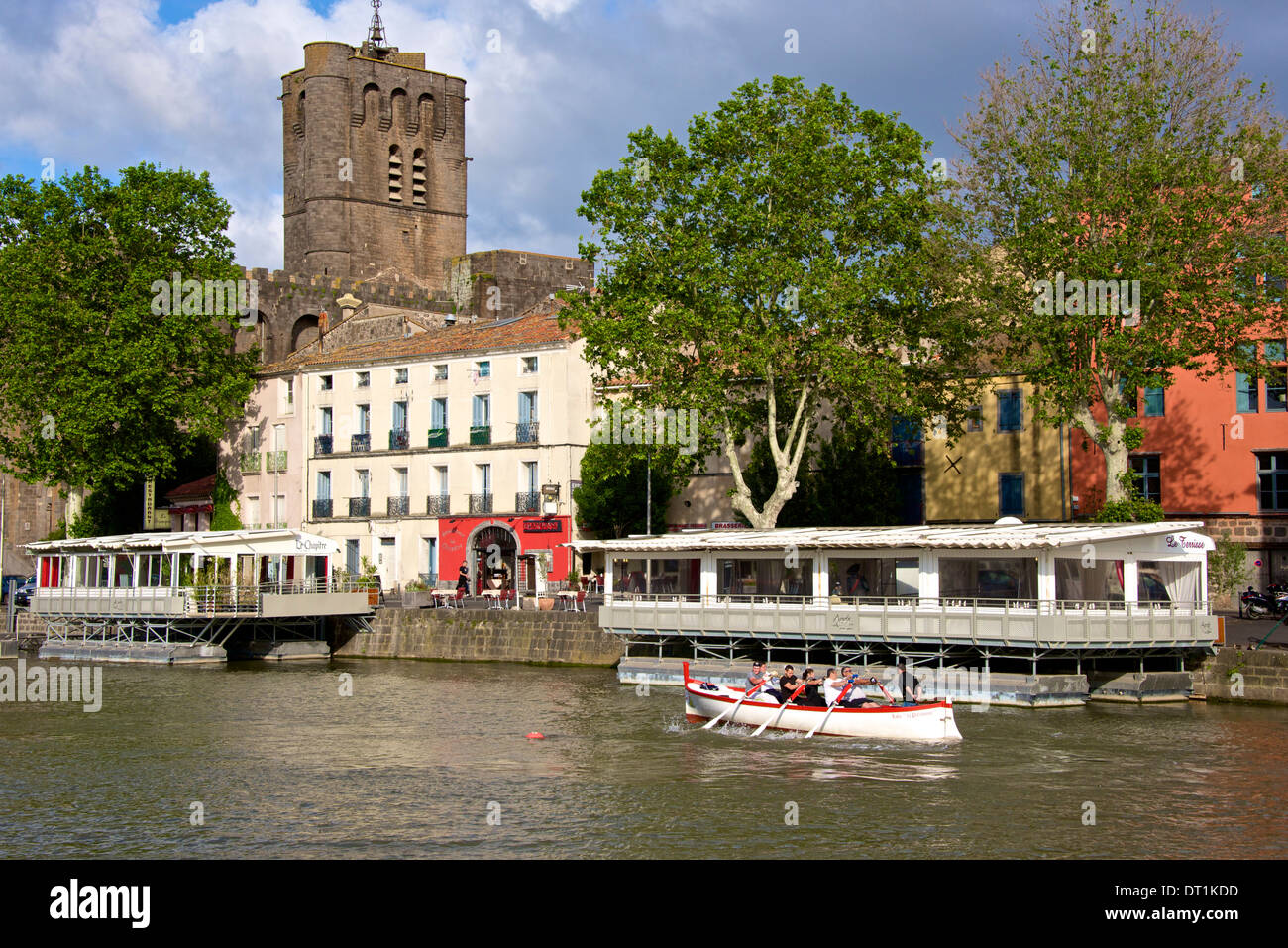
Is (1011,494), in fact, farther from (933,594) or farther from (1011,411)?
(933,594)

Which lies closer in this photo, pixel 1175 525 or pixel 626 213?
pixel 1175 525

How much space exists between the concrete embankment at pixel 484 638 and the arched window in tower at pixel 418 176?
54.2 meters

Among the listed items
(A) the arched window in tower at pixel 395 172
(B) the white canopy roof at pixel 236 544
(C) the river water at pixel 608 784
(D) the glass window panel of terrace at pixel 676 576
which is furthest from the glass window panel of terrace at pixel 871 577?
(A) the arched window in tower at pixel 395 172

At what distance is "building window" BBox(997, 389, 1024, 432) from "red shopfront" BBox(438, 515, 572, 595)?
17767mm

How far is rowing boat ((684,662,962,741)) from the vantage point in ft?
96.3

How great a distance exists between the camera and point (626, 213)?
4681 centimetres

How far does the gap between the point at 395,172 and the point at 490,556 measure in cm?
4733

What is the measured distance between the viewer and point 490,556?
202 ft

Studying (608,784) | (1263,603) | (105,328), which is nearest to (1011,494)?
(1263,603)

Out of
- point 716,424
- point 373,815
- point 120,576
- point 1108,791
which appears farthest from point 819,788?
point 120,576

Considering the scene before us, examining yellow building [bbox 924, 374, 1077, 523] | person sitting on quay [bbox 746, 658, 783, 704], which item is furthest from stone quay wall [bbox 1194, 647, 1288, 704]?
yellow building [bbox 924, 374, 1077, 523]

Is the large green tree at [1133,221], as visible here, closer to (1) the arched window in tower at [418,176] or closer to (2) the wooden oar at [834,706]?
(2) the wooden oar at [834,706]
